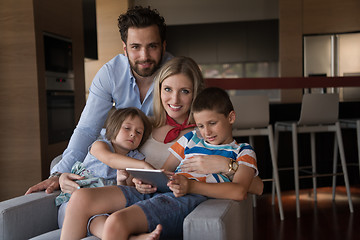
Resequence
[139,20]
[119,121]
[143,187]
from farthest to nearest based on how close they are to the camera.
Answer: [139,20], [119,121], [143,187]

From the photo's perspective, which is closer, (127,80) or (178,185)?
(178,185)

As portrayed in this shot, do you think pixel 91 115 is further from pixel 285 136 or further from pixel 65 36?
pixel 285 136

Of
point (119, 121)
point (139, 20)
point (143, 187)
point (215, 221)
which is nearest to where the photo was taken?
point (215, 221)

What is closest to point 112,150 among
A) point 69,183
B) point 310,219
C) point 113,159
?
point 113,159

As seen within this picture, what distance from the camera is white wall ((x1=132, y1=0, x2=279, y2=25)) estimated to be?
7270 mm

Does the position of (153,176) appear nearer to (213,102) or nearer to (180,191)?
(180,191)

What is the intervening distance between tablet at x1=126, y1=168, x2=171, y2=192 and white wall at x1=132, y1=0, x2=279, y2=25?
6.24 meters

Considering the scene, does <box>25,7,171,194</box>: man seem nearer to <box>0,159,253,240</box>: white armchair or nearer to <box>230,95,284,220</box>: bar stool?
<box>0,159,253,240</box>: white armchair

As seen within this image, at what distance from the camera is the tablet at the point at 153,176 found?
1.34 meters

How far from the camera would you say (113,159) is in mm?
1702

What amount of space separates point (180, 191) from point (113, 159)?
407 millimetres

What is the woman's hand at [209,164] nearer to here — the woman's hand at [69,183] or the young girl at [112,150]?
the young girl at [112,150]

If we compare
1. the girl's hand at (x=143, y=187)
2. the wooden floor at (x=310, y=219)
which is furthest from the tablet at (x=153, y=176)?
the wooden floor at (x=310, y=219)

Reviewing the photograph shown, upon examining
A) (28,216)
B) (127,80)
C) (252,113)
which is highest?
(127,80)
